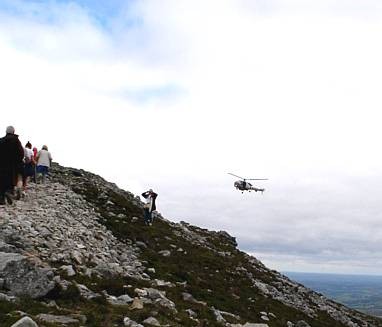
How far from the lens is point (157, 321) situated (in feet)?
57.0

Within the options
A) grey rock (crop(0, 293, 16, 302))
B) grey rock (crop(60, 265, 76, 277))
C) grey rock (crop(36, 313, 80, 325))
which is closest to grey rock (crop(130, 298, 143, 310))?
grey rock (crop(60, 265, 76, 277))

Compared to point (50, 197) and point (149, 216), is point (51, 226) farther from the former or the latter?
point (149, 216)

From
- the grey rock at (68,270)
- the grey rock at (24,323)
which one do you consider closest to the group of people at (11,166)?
the grey rock at (68,270)

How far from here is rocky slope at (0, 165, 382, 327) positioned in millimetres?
17047

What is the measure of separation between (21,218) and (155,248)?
11.2 meters

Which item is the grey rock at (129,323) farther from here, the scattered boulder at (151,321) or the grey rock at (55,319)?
the grey rock at (55,319)

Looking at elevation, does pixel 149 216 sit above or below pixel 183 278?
above

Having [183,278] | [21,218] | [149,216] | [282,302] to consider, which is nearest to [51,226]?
[21,218]

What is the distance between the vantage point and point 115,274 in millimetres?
22734

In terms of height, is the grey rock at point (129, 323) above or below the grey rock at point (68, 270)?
below

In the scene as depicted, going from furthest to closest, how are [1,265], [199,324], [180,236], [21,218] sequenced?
[180,236]
[21,218]
[199,324]
[1,265]

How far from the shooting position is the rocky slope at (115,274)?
1705 centimetres

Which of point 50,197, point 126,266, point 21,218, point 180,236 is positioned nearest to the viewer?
point 21,218

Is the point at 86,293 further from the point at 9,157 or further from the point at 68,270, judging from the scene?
the point at 9,157
